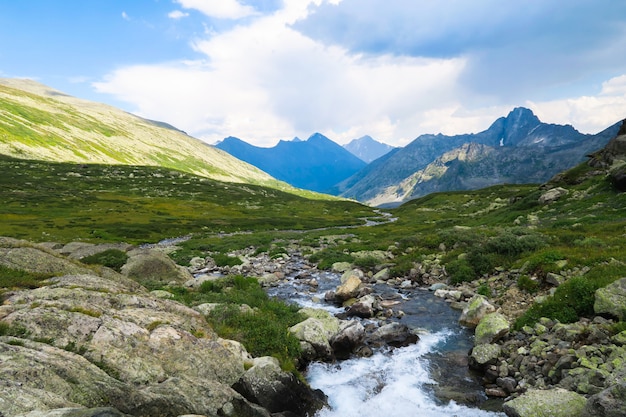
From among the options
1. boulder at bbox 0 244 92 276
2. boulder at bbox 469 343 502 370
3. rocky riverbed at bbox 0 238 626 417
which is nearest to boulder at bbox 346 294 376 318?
rocky riverbed at bbox 0 238 626 417

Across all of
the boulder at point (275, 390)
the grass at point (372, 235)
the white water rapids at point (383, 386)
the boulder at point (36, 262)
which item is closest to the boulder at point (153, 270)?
the grass at point (372, 235)

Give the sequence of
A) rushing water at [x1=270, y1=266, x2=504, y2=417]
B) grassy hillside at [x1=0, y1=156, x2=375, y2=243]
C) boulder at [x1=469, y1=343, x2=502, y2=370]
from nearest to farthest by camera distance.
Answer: rushing water at [x1=270, y1=266, x2=504, y2=417], boulder at [x1=469, y1=343, x2=502, y2=370], grassy hillside at [x1=0, y1=156, x2=375, y2=243]

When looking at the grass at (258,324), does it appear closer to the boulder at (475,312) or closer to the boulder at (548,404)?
the boulder at (548,404)

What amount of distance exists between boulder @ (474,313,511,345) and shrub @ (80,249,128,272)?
88.9ft

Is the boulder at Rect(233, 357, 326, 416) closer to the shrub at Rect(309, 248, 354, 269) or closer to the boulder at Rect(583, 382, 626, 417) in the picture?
the boulder at Rect(583, 382, 626, 417)

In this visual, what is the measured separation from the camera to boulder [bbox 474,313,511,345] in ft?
50.4

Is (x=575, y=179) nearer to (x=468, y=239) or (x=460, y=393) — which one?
(x=468, y=239)

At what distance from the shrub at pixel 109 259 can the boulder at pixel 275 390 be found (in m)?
22.3

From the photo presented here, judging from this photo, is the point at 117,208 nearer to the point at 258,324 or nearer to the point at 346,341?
the point at 258,324

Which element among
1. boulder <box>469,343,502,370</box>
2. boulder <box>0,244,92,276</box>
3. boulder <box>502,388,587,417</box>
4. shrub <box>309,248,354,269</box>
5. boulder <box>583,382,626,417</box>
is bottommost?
shrub <box>309,248,354,269</box>

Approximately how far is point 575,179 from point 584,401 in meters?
72.0

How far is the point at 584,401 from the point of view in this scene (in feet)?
31.7

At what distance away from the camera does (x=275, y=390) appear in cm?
1122

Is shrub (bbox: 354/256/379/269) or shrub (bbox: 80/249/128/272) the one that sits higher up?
shrub (bbox: 354/256/379/269)
